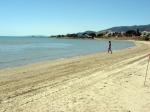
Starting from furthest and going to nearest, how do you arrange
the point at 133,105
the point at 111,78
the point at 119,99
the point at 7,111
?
1. the point at 111,78
2. the point at 119,99
3. the point at 133,105
4. the point at 7,111

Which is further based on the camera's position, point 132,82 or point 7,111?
point 132,82

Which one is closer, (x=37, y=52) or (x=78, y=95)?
(x=78, y=95)

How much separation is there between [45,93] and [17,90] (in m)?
1.46

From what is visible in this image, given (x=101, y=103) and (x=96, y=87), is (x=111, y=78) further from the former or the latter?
(x=101, y=103)

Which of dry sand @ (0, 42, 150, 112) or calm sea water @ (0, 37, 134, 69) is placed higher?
dry sand @ (0, 42, 150, 112)

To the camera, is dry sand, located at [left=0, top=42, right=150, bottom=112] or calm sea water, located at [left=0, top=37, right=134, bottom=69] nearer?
dry sand, located at [left=0, top=42, right=150, bottom=112]

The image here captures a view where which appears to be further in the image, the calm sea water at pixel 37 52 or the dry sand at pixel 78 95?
the calm sea water at pixel 37 52

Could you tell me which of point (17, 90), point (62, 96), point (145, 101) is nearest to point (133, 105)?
point (145, 101)

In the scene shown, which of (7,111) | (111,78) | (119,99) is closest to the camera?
(7,111)

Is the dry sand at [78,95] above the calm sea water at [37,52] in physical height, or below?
above

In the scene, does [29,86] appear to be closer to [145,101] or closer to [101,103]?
[101,103]

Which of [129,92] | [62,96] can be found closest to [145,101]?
[129,92]

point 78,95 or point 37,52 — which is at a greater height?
point 78,95

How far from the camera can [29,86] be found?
12336mm
